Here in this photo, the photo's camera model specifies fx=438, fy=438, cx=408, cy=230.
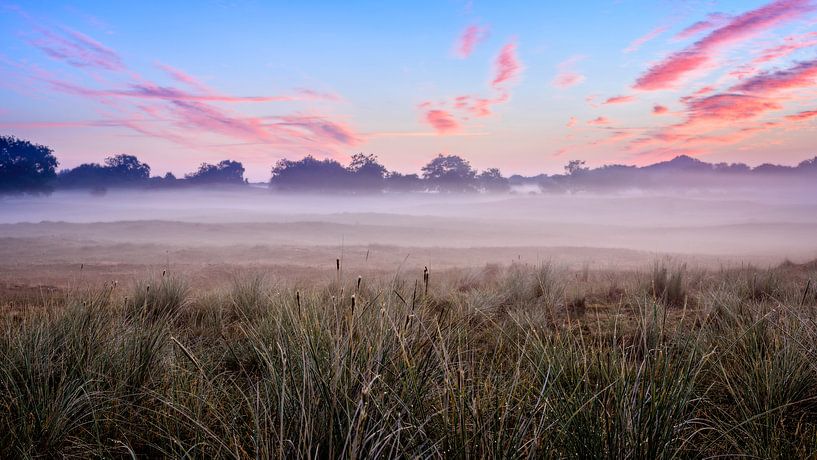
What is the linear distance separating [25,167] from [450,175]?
80.8 m

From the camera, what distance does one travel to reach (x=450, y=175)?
110 meters

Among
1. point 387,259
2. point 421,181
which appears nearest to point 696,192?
point 421,181

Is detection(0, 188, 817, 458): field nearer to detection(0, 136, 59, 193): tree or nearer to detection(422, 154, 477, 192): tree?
detection(0, 136, 59, 193): tree

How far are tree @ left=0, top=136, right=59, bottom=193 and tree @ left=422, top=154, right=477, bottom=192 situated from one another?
74003 millimetres

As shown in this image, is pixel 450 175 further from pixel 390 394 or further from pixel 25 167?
pixel 390 394

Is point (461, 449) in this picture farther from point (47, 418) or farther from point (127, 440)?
point (47, 418)

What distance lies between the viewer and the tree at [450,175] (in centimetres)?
10861

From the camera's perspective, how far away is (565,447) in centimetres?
201

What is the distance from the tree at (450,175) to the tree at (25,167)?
243ft

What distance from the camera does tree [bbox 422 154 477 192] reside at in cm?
10861

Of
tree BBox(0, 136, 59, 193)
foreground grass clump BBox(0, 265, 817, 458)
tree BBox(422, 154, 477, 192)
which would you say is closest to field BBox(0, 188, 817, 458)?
foreground grass clump BBox(0, 265, 817, 458)

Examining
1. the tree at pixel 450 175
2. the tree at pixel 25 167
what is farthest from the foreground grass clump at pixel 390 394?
the tree at pixel 450 175

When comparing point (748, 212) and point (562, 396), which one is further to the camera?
point (748, 212)

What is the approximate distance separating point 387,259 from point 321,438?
88.7ft
